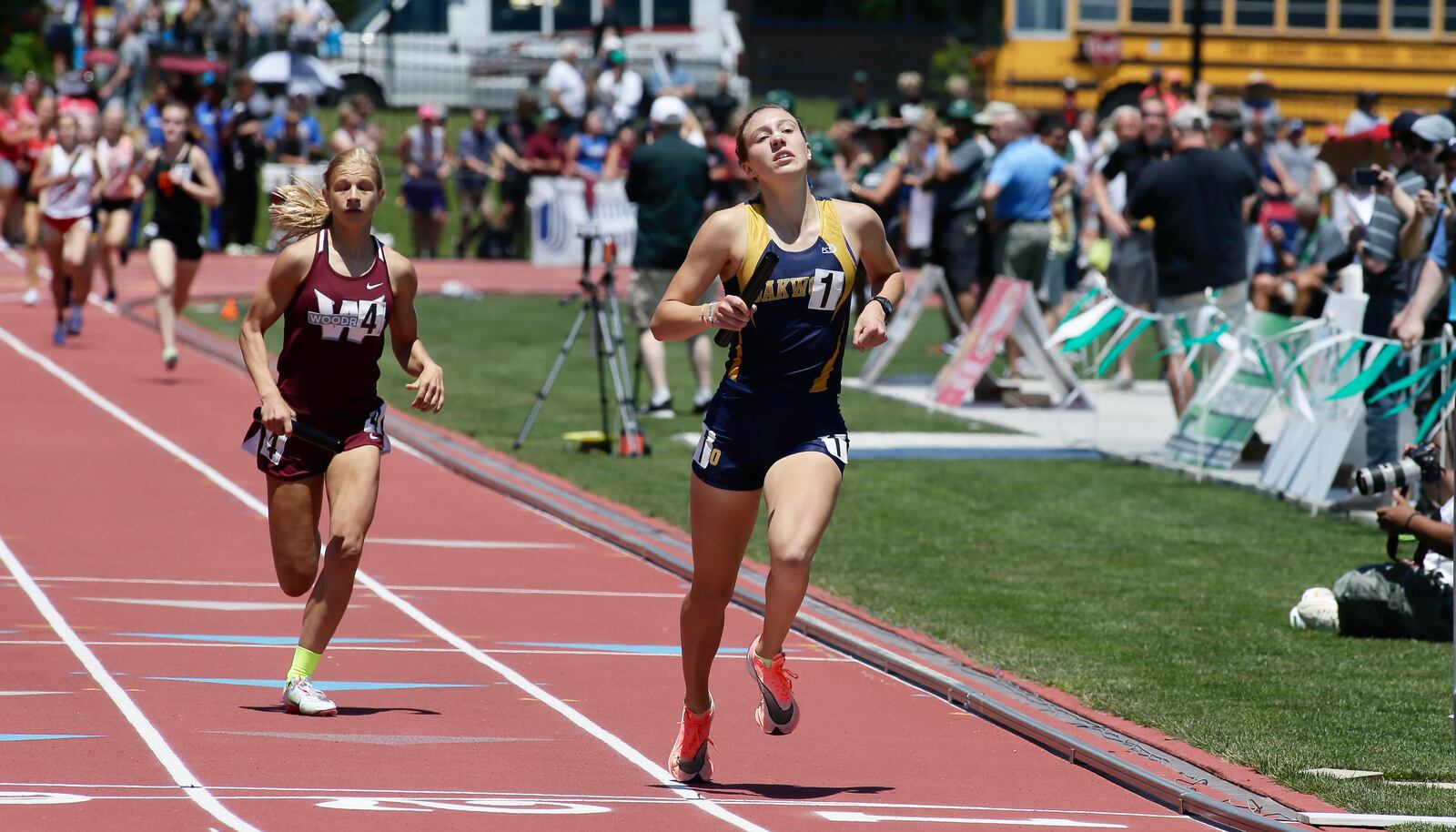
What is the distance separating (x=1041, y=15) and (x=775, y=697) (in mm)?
33565

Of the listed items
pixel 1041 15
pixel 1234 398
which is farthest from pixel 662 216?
pixel 1041 15

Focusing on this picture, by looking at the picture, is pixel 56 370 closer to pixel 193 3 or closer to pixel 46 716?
pixel 46 716

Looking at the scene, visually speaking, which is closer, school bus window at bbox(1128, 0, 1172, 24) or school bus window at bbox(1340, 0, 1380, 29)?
school bus window at bbox(1128, 0, 1172, 24)

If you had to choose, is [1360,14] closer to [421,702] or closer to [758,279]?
[421,702]

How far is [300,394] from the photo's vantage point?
7918 mm

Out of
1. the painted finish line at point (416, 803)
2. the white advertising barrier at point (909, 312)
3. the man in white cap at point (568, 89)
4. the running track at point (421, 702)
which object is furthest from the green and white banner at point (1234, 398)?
the man in white cap at point (568, 89)

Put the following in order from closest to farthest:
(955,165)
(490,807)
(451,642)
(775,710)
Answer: (490,807)
(775,710)
(451,642)
(955,165)

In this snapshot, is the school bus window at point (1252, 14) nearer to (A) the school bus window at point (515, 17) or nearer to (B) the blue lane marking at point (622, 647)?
(A) the school bus window at point (515, 17)

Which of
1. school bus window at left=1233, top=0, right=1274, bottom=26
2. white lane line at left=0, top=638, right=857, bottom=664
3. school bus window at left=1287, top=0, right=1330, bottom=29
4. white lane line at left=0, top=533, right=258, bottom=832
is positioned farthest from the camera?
school bus window at left=1287, top=0, right=1330, bottom=29

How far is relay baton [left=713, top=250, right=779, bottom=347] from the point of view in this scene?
6.63m

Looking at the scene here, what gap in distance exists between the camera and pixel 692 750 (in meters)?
6.93

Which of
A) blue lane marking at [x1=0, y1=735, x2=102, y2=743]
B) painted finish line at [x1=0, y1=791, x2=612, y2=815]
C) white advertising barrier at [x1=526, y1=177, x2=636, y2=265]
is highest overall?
painted finish line at [x1=0, y1=791, x2=612, y2=815]

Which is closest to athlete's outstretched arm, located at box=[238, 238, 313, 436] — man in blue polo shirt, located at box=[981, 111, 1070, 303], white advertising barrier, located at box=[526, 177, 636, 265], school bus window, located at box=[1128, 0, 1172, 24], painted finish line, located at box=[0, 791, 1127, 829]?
painted finish line, located at box=[0, 791, 1127, 829]

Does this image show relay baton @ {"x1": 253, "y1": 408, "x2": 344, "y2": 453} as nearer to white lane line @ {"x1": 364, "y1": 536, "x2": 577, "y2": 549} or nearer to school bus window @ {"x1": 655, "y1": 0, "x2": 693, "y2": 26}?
white lane line @ {"x1": 364, "y1": 536, "x2": 577, "y2": 549}
